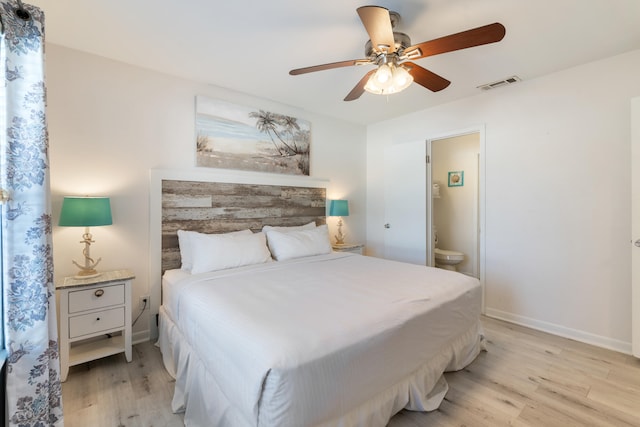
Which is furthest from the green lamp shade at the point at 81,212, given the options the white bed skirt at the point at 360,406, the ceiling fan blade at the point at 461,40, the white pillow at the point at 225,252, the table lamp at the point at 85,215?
the ceiling fan blade at the point at 461,40

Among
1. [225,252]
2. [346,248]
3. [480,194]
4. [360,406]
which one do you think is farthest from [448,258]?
[360,406]

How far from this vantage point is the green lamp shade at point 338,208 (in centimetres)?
375

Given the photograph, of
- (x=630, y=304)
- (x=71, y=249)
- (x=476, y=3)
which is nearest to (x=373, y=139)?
(x=476, y=3)

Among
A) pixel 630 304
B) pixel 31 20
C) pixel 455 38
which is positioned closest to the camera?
pixel 31 20

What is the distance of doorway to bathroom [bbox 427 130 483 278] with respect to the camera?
4633 mm

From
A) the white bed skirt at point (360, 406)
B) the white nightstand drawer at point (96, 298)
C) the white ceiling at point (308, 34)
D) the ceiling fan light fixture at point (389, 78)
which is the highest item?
the white ceiling at point (308, 34)

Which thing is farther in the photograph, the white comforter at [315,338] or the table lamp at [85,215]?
the table lamp at [85,215]

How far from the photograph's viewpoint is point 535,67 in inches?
101

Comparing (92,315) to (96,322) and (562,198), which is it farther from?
(562,198)

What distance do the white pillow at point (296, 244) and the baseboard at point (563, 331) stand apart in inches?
77.8

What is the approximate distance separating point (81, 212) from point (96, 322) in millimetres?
809

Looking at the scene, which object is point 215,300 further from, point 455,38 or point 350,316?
point 455,38

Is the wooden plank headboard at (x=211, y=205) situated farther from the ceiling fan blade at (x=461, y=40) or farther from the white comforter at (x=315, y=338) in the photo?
the ceiling fan blade at (x=461, y=40)

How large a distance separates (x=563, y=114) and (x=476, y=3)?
5.32ft
